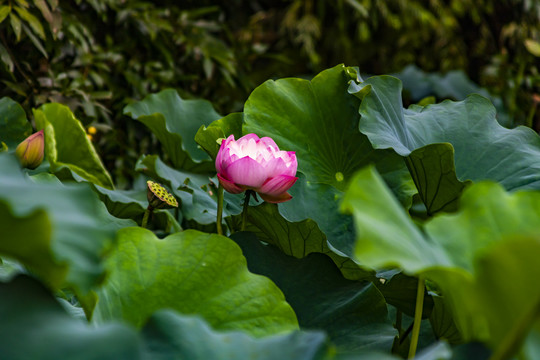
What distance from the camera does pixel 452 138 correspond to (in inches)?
34.4

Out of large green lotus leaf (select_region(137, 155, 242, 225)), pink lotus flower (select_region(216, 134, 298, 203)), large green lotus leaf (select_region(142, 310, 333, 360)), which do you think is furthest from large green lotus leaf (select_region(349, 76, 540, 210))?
large green lotus leaf (select_region(142, 310, 333, 360))

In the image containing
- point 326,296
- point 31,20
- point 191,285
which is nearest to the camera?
point 191,285

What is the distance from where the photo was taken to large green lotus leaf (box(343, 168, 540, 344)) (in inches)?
14.1

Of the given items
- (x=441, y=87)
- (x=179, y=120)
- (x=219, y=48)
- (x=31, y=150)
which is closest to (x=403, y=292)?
(x=31, y=150)

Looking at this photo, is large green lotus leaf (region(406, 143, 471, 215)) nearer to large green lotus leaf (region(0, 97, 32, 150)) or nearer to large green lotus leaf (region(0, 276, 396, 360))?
large green lotus leaf (region(0, 276, 396, 360))

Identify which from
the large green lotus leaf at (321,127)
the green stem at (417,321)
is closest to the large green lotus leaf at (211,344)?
the green stem at (417,321)

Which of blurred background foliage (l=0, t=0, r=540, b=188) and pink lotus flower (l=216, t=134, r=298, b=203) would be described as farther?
blurred background foliage (l=0, t=0, r=540, b=188)

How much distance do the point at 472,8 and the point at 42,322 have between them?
406 centimetres

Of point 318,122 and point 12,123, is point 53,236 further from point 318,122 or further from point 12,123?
point 12,123

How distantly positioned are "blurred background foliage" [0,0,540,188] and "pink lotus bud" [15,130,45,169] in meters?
0.78

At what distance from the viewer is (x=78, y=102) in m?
1.79

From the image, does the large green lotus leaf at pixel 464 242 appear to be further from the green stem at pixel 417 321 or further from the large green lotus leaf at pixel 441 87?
the large green lotus leaf at pixel 441 87

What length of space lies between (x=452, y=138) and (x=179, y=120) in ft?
2.25

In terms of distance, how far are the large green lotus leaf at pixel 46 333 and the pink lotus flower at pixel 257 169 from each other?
1.17 ft
